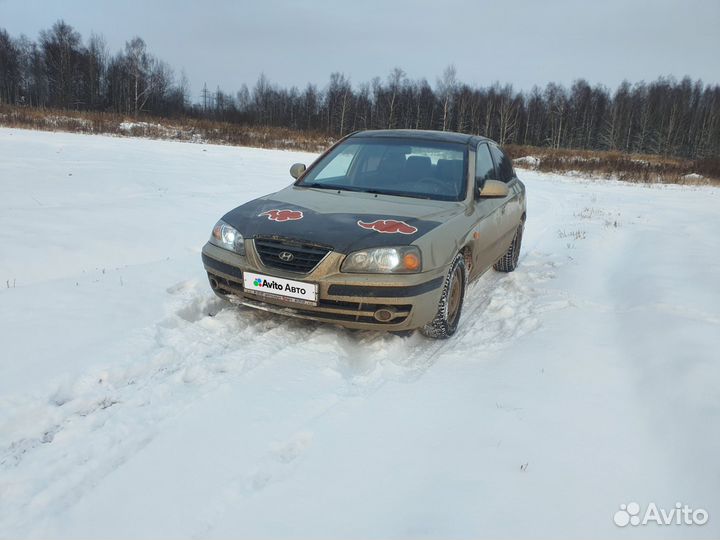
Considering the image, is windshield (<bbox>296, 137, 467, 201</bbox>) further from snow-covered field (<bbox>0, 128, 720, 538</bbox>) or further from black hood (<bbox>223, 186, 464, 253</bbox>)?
snow-covered field (<bbox>0, 128, 720, 538</bbox>)

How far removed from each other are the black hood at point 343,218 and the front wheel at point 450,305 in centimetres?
42

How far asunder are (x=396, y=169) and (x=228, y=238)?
68.9 inches

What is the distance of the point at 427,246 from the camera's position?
3.46 meters

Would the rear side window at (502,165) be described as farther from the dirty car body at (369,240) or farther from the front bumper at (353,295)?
the front bumper at (353,295)

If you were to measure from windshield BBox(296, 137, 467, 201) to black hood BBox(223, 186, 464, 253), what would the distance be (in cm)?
23

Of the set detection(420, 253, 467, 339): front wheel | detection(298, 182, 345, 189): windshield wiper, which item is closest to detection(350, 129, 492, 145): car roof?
detection(298, 182, 345, 189): windshield wiper

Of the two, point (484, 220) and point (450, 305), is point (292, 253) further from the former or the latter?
point (484, 220)

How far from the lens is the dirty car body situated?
11.0ft

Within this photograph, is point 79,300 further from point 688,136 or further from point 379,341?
point 688,136

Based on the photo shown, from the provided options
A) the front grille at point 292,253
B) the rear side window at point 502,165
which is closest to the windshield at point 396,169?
the rear side window at point 502,165

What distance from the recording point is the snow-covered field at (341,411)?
2.01 m

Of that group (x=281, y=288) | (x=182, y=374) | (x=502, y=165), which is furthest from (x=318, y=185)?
(x=502, y=165)

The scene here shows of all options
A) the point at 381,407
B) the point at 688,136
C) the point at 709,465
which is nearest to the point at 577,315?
the point at 709,465

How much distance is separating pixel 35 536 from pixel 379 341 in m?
2.36
